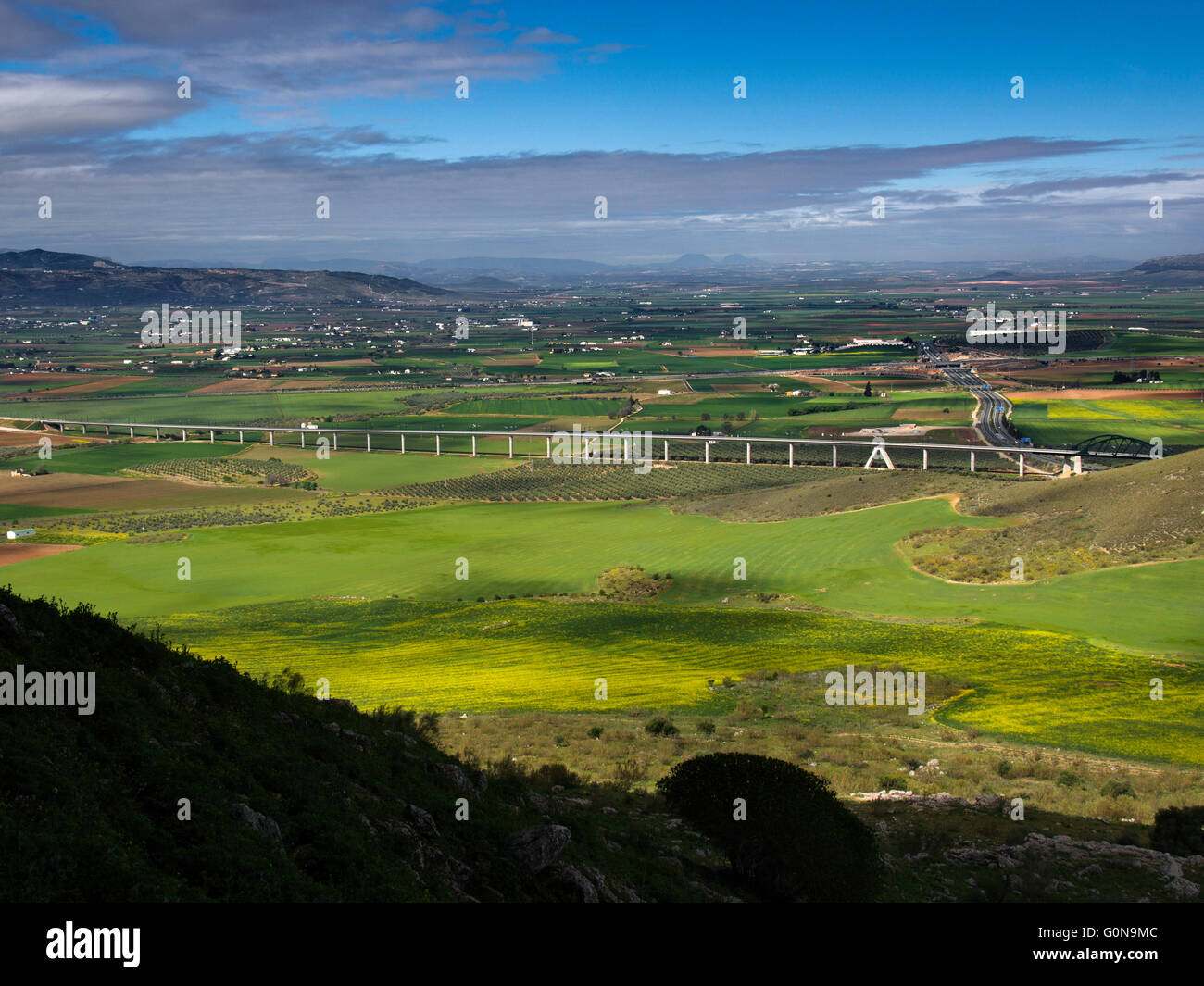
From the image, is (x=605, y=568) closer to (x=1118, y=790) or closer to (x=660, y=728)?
(x=660, y=728)

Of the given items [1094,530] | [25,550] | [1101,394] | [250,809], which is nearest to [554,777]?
[250,809]

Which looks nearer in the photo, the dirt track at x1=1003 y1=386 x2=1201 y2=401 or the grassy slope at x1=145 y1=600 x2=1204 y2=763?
the grassy slope at x1=145 y1=600 x2=1204 y2=763

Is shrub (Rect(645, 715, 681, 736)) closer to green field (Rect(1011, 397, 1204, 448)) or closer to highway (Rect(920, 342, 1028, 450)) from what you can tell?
highway (Rect(920, 342, 1028, 450))

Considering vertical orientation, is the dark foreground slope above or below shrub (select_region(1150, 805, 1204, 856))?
above

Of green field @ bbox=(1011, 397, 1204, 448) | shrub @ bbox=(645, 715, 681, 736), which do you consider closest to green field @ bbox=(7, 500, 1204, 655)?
shrub @ bbox=(645, 715, 681, 736)

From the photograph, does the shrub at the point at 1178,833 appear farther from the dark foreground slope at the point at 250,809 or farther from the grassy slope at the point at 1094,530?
the grassy slope at the point at 1094,530
